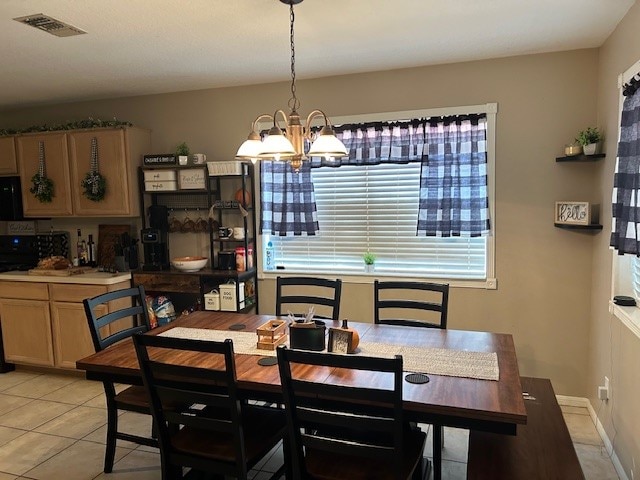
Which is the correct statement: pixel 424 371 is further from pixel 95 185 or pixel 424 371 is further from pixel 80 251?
pixel 80 251

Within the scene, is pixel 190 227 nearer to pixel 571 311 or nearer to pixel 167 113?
pixel 167 113

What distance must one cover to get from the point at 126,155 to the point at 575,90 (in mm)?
3688

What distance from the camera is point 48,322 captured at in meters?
4.25

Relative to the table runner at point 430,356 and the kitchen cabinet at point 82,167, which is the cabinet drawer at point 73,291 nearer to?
the kitchen cabinet at point 82,167

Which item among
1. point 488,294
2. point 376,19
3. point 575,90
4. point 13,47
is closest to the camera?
point 376,19

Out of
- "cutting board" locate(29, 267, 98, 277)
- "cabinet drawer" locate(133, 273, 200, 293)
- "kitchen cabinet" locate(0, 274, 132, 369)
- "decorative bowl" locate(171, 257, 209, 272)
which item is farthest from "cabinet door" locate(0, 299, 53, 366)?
"decorative bowl" locate(171, 257, 209, 272)

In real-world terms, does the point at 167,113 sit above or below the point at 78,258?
above

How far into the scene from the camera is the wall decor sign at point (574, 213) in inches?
126

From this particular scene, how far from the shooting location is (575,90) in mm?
3344

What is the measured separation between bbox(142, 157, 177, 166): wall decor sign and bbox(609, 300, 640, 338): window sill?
140 inches

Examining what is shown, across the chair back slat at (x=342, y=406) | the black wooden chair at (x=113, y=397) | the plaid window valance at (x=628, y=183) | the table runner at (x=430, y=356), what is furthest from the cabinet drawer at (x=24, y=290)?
the plaid window valance at (x=628, y=183)

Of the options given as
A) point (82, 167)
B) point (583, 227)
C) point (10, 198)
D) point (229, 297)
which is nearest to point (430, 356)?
point (583, 227)

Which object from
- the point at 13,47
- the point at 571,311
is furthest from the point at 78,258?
the point at 571,311

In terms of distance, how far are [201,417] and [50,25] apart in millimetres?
2332
